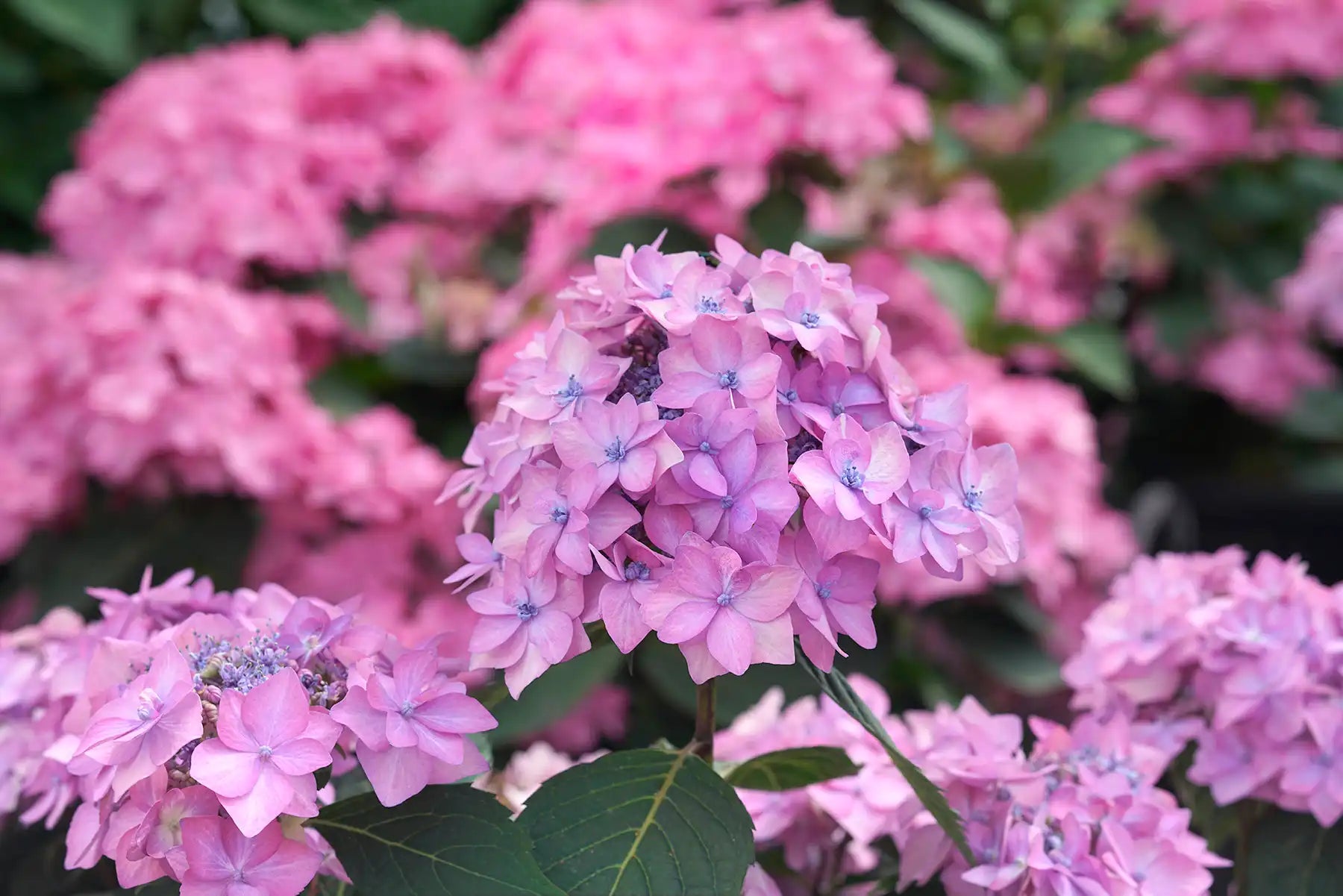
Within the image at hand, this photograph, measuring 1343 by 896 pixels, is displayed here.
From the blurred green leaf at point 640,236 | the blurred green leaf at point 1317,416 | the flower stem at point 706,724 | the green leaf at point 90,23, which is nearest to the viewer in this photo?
the flower stem at point 706,724

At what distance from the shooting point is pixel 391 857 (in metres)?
0.46

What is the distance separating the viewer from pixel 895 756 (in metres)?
0.46

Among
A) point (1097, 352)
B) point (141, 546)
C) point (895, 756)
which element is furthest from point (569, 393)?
point (1097, 352)

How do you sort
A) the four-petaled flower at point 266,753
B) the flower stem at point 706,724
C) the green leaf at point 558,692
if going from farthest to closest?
the green leaf at point 558,692 < the flower stem at point 706,724 < the four-petaled flower at point 266,753

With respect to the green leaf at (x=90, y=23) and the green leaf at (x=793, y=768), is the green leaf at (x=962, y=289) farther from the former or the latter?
the green leaf at (x=90, y=23)

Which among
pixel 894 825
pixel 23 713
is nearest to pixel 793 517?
pixel 894 825

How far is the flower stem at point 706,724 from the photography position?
526mm

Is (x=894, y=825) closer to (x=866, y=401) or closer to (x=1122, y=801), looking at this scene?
(x=1122, y=801)

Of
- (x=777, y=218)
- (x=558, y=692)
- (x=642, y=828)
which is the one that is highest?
(x=642, y=828)

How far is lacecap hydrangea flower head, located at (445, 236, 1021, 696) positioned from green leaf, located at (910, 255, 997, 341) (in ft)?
2.40

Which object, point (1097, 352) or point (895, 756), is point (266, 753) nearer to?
point (895, 756)

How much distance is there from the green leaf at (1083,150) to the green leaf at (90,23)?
3.50 feet

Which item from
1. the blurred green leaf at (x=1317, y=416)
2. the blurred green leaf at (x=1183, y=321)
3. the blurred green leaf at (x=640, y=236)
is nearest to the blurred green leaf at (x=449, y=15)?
the blurred green leaf at (x=640, y=236)

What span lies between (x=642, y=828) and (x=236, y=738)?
15 centimetres
